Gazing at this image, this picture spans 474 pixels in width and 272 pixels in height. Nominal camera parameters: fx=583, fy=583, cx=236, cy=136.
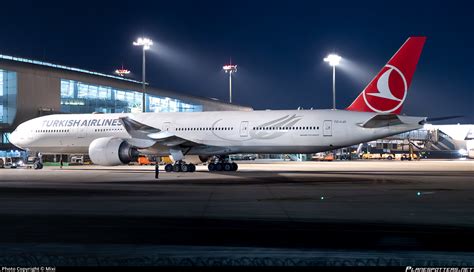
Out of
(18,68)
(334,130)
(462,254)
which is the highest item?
(18,68)

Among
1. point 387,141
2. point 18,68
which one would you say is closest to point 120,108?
point 18,68

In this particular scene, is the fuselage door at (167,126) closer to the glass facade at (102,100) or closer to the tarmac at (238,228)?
the tarmac at (238,228)

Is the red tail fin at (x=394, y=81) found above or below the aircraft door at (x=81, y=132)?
above

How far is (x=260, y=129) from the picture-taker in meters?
35.1

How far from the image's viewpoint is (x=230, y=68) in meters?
87.5

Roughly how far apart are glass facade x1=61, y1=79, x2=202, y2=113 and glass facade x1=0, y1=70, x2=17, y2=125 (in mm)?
7483

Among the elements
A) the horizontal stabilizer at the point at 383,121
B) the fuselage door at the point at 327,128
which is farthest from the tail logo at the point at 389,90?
the fuselage door at the point at 327,128

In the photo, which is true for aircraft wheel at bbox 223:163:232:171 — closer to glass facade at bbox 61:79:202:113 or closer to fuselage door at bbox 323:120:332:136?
fuselage door at bbox 323:120:332:136

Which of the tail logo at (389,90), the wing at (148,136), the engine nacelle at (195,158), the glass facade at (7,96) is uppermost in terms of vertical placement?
the glass facade at (7,96)

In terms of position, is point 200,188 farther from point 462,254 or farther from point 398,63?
point 398,63

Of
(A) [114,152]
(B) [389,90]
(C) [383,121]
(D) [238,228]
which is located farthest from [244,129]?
(D) [238,228]

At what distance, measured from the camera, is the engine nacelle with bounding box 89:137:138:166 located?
32906 millimetres

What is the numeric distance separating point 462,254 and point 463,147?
106 meters

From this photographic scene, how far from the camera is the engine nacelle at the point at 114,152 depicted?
32.9 meters
